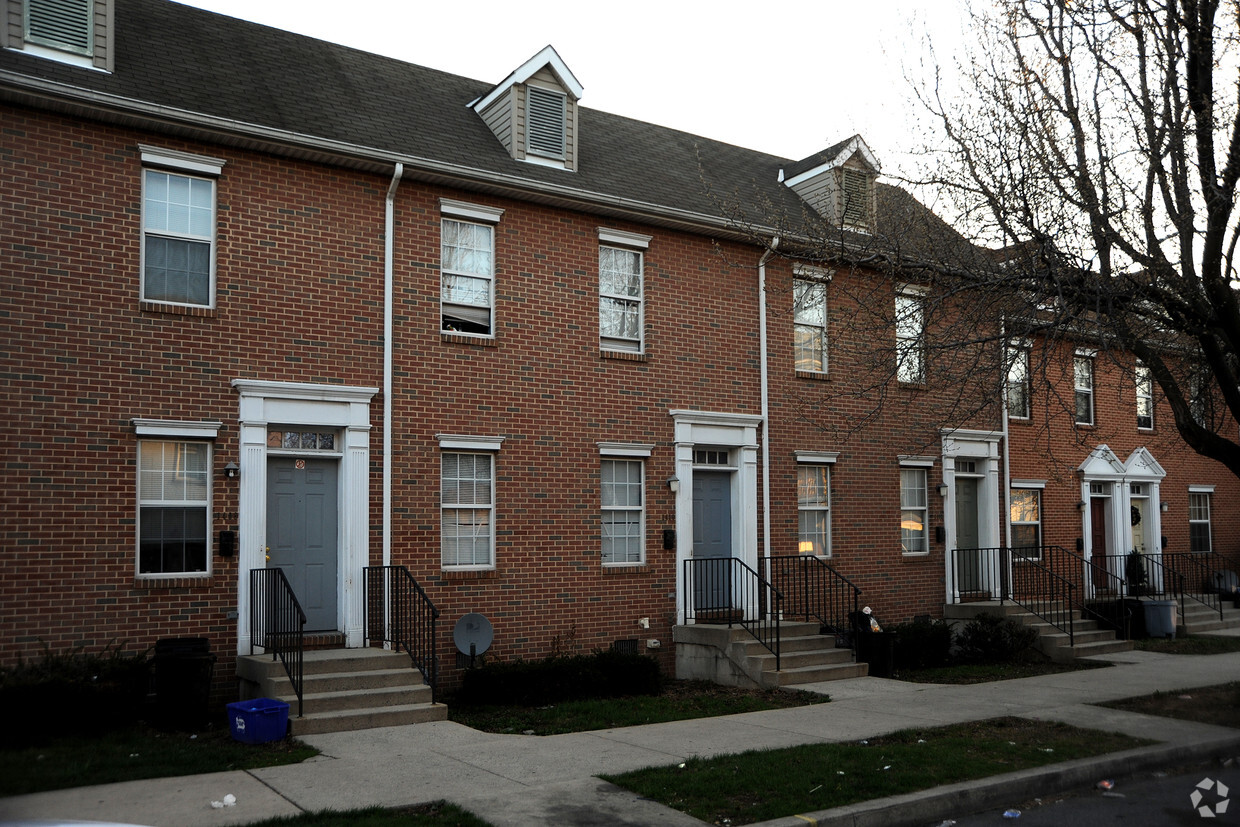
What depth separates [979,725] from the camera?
32.9ft

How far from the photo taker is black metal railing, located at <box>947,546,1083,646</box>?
55.2ft

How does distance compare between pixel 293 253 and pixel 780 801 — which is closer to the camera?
pixel 780 801

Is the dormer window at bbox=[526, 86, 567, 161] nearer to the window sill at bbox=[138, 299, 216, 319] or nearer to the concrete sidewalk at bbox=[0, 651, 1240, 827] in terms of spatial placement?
the window sill at bbox=[138, 299, 216, 319]

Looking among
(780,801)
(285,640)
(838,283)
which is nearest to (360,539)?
(285,640)

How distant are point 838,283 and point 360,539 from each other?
8692mm

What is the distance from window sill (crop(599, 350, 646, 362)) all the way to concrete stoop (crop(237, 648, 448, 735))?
4.89 meters

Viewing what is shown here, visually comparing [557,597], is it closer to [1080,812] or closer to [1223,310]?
[1080,812]

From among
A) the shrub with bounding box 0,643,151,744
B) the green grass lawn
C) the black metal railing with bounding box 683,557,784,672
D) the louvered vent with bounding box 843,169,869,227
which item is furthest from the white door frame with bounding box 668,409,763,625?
the shrub with bounding box 0,643,151,744

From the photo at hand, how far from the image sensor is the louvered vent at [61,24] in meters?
10.6

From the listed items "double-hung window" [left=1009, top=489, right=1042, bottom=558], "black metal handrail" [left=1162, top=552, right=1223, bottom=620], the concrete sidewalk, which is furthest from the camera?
"black metal handrail" [left=1162, top=552, right=1223, bottom=620]

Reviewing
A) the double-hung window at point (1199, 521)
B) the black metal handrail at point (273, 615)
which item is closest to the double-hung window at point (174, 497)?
the black metal handrail at point (273, 615)

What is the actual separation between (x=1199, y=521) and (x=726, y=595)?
47.8 feet

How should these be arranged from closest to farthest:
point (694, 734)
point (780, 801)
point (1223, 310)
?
point (780, 801)
point (694, 734)
point (1223, 310)

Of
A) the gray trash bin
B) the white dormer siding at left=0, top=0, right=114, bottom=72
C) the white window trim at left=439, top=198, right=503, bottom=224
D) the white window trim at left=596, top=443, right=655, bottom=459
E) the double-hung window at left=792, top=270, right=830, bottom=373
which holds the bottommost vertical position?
the gray trash bin
